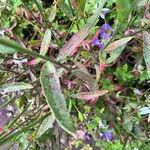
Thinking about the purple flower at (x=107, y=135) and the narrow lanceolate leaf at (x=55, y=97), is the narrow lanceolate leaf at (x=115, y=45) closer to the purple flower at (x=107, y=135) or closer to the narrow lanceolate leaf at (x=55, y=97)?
the narrow lanceolate leaf at (x=55, y=97)

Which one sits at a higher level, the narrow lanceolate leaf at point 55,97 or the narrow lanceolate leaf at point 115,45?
the narrow lanceolate leaf at point 55,97

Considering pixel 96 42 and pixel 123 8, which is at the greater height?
pixel 123 8

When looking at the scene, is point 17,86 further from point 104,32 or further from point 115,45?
point 104,32

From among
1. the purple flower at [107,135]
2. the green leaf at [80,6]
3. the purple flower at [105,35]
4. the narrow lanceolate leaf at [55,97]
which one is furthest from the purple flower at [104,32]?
the narrow lanceolate leaf at [55,97]

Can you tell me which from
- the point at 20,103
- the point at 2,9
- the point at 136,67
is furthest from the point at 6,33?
the point at 136,67

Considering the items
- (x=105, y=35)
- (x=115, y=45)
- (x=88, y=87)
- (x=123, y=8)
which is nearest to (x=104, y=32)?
(x=105, y=35)

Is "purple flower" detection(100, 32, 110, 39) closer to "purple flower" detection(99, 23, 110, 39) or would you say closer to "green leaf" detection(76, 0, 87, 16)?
"purple flower" detection(99, 23, 110, 39)

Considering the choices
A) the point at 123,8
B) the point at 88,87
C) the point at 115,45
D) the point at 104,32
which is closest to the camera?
the point at 123,8

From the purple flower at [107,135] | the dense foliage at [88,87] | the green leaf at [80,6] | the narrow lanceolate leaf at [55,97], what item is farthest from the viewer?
the purple flower at [107,135]

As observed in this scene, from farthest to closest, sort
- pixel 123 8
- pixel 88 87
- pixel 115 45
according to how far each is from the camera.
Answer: pixel 88 87 < pixel 115 45 < pixel 123 8
